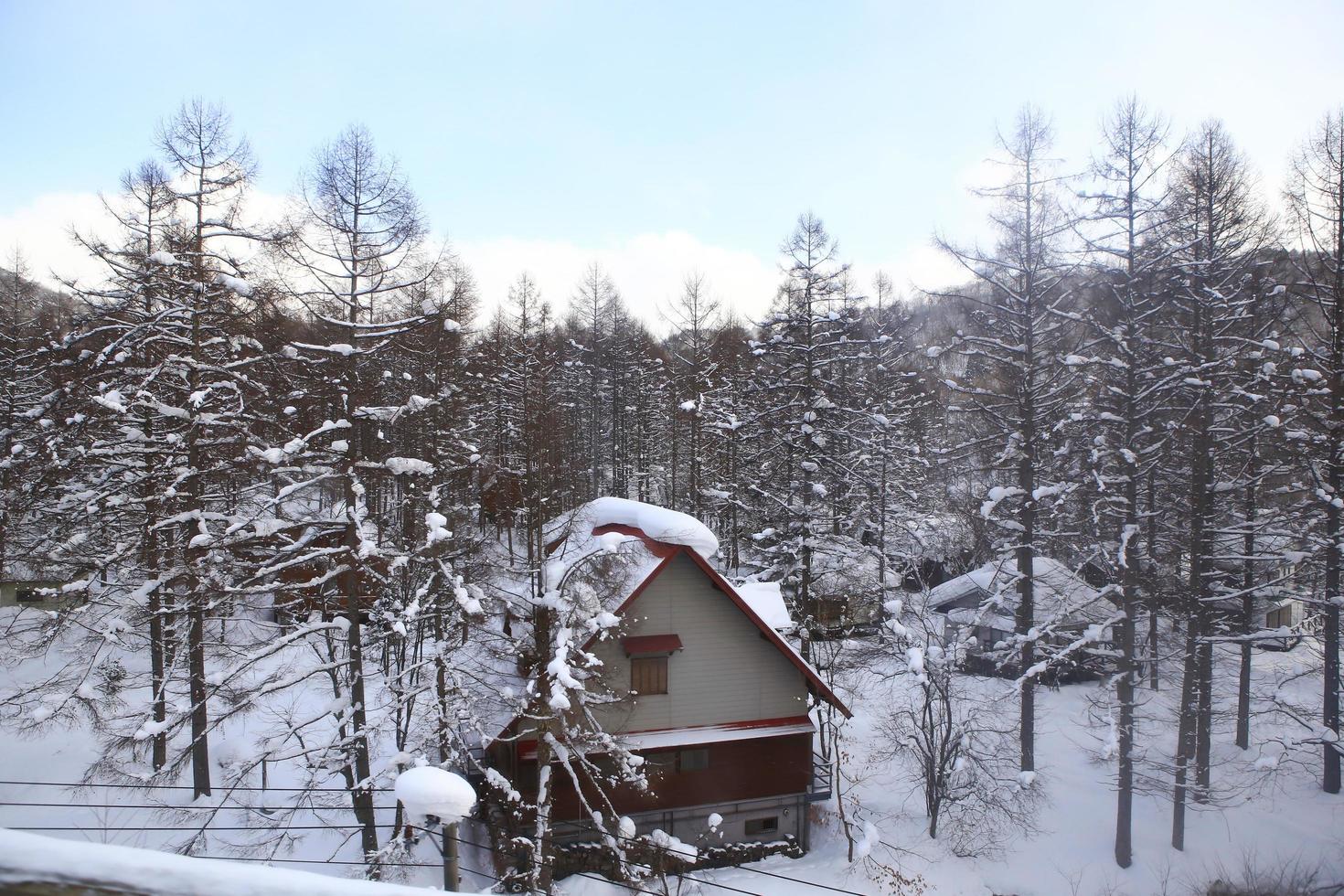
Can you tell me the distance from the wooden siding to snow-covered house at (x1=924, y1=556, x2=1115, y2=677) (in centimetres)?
496

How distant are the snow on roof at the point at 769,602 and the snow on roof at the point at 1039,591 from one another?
167 inches

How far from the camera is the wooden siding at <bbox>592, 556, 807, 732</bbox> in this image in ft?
52.5

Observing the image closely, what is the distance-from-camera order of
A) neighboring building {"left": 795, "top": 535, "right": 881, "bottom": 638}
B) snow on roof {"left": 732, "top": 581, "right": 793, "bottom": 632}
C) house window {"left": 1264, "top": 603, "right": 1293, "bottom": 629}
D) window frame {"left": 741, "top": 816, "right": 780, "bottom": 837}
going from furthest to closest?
house window {"left": 1264, "top": 603, "right": 1293, "bottom": 629}, neighboring building {"left": 795, "top": 535, "right": 881, "bottom": 638}, snow on roof {"left": 732, "top": 581, "right": 793, "bottom": 632}, window frame {"left": 741, "top": 816, "right": 780, "bottom": 837}

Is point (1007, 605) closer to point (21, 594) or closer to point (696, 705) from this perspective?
point (696, 705)

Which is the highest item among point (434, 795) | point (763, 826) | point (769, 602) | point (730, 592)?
point (434, 795)

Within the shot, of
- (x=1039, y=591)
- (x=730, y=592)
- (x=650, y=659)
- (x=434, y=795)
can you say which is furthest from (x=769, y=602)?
(x=434, y=795)

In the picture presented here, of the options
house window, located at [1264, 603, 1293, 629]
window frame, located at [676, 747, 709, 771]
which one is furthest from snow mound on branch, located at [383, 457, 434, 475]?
house window, located at [1264, 603, 1293, 629]

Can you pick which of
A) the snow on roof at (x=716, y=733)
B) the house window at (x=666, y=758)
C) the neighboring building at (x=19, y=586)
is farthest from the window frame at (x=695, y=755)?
the neighboring building at (x=19, y=586)

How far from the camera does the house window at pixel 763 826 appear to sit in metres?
17.2

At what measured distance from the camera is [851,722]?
75.8 ft

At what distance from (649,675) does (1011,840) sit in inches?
365

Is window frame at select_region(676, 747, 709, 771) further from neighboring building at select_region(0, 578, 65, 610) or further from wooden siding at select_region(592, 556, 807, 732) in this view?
neighboring building at select_region(0, 578, 65, 610)

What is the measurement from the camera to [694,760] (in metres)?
16.8

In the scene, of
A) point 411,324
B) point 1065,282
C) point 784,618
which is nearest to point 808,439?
point 784,618
